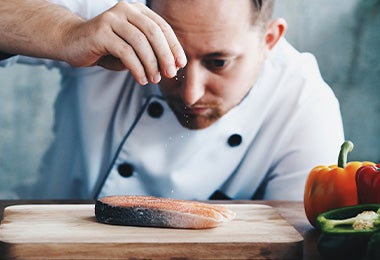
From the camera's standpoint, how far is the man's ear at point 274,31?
6.74 feet

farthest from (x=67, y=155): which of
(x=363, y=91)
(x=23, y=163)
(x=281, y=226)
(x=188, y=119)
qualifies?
(x=363, y=91)

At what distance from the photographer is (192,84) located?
1.85 m

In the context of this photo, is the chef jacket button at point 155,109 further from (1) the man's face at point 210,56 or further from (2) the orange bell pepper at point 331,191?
(2) the orange bell pepper at point 331,191

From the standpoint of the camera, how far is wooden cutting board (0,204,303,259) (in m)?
1.08

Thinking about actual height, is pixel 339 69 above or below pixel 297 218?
below

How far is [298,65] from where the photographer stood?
88.6 inches

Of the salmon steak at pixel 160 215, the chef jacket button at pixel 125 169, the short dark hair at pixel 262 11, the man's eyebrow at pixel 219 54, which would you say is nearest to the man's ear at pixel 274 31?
the short dark hair at pixel 262 11

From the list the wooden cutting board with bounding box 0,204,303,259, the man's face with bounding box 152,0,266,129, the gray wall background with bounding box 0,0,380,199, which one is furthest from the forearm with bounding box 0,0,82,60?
the gray wall background with bounding box 0,0,380,199

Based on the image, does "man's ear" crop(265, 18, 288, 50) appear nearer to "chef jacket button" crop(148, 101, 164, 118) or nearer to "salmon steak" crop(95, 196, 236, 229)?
"chef jacket button" crop(148, 101, 164, 118)

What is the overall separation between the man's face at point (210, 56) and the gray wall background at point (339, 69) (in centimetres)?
203

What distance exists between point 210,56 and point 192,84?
96 mm

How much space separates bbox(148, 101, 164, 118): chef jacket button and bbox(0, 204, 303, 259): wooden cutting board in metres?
0.87

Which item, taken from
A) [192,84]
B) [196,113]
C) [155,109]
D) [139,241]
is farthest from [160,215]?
[155,109]

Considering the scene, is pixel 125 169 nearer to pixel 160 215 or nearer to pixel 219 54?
pixel 219 54
